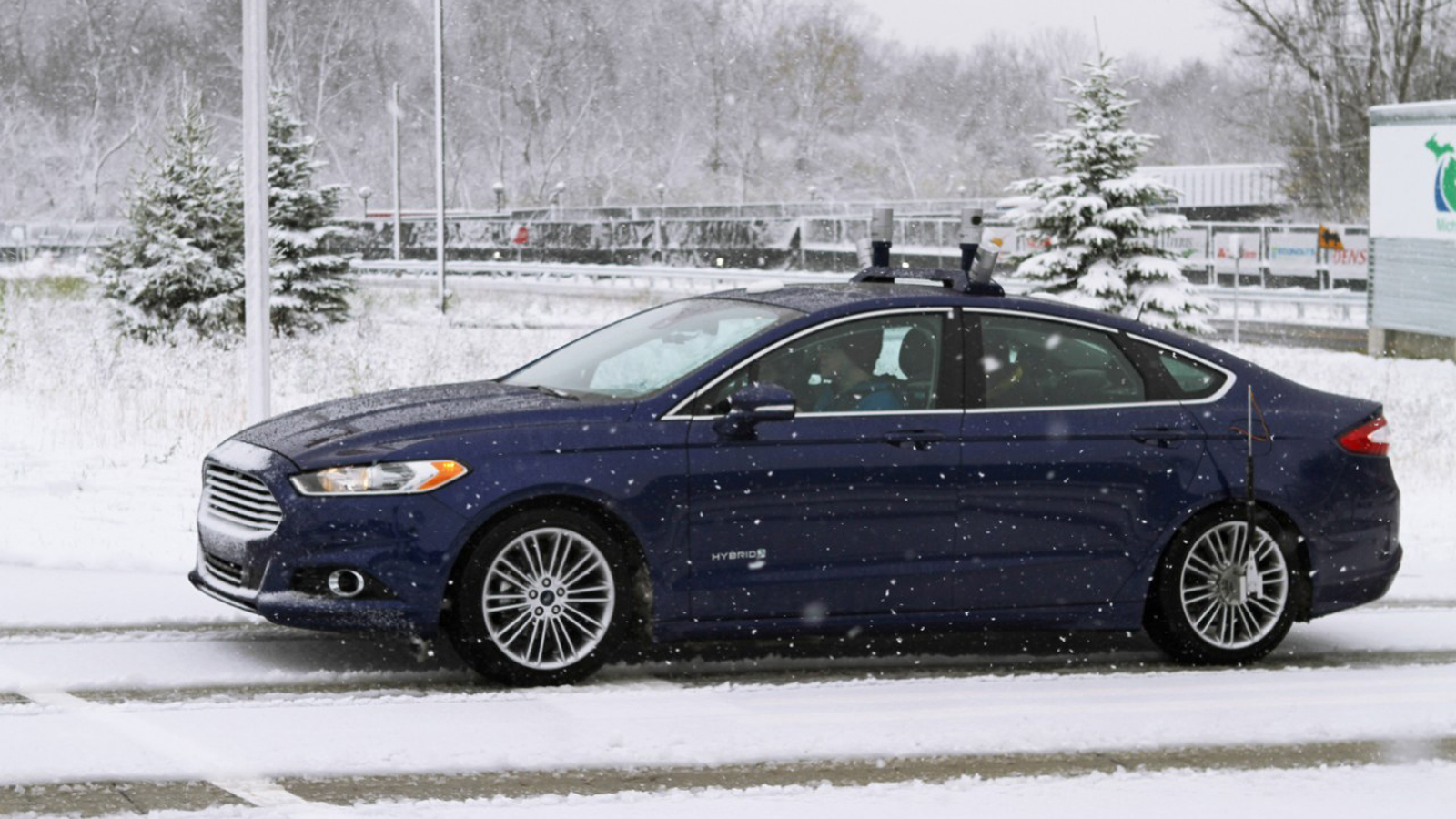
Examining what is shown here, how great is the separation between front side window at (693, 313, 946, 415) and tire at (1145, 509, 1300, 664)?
1.20 meters

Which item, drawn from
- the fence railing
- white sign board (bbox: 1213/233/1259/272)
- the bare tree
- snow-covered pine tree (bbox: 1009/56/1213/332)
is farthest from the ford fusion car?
the bare tree

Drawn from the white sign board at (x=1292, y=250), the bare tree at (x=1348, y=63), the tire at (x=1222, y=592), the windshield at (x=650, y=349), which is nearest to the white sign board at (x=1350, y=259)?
the white sign board at (x=1292, y=250)

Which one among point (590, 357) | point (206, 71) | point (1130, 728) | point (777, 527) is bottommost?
point (1130, 728)

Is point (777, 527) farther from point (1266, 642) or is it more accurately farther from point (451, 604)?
point (1266, 642)

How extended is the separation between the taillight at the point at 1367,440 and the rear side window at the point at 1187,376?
1.88 feet

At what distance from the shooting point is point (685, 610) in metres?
7.27

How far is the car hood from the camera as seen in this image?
7086 millimetres

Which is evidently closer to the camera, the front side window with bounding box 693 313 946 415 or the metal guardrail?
the front side window with bounding box 693 313 946 415

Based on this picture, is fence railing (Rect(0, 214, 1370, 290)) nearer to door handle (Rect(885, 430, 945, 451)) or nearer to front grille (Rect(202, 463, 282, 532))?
door handle (Rect(885, 430, 945, 451))

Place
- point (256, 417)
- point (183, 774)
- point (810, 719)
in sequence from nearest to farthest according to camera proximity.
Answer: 1. point (183, 774)
2. point (810, 719)
3. point (256, 417)

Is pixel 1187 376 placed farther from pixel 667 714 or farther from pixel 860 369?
pixel 667 714

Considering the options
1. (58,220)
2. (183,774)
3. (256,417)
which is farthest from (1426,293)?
(58,220)

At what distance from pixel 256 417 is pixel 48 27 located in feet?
342

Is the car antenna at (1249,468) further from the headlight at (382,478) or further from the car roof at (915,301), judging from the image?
the headlight at (382,478)
